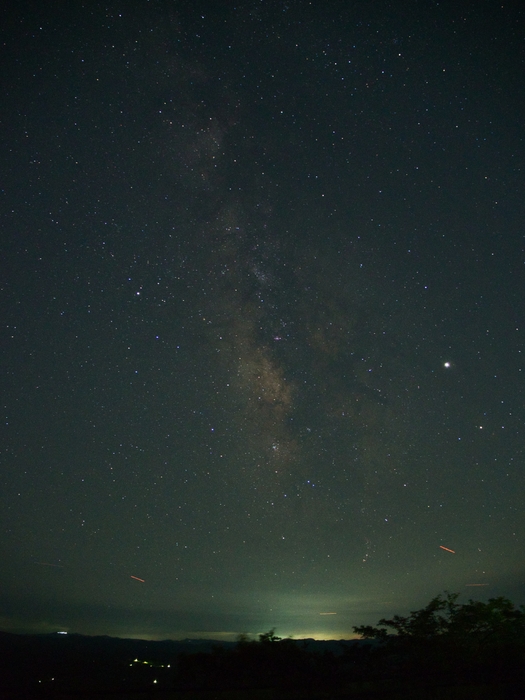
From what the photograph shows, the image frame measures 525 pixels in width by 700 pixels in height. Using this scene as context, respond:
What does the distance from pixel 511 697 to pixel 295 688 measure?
18.5 ft

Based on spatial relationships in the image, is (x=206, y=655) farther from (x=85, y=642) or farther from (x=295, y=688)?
(x=85, y=642)

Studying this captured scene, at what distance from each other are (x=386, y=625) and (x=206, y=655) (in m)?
7.38

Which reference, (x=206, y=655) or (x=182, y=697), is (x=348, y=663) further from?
(x=182, y=697)

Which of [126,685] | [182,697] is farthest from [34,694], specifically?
[182,697]

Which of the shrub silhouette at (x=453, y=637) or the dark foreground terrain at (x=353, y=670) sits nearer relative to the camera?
the dark foreground terrain at (x=353, y=670)

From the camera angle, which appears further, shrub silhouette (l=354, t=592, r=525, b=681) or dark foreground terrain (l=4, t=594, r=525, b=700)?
shrub silhouette (l=354, t=592, r=525, b=681)

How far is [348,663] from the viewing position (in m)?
15.3

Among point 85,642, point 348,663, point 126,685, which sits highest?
point 126,685

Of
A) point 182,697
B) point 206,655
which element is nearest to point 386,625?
point 206,655

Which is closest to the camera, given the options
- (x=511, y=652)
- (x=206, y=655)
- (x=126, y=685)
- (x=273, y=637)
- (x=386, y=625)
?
(x=126, y=685)

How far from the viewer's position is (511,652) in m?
12.2

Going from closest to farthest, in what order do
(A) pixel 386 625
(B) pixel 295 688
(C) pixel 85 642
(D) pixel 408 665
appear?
(B) pixel 295 688 → (D) pixel 408 665 → (A) pixel 386 625 → (C) pixel 85 642

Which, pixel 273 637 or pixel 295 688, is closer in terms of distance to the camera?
pixel 295 688

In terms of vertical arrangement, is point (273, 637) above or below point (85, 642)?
above
